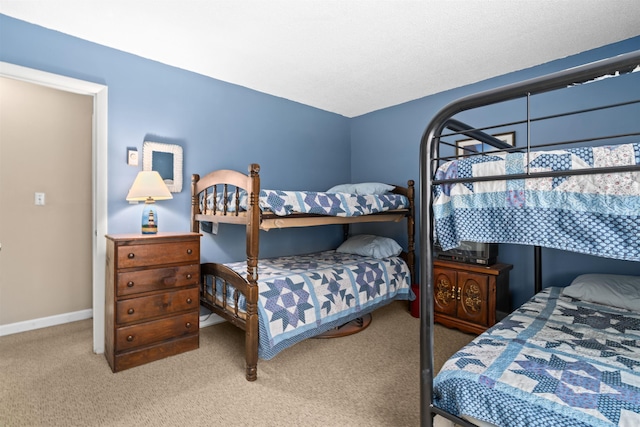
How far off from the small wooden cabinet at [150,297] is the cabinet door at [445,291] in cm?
213

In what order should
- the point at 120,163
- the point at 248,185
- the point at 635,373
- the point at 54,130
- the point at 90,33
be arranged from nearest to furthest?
the point at 635,373 → the point at 248,185 → the point at 90,33 → the point at 120,163 → the point at 54,130

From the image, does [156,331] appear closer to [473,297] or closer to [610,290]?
[473,297]

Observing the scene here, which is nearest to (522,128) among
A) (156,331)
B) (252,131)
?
(252,131)

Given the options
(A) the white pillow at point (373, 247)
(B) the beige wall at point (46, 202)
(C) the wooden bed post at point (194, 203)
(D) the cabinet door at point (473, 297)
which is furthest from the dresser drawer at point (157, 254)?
(D) the cabinet door at point (473, 297)

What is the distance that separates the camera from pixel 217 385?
6.58 ft

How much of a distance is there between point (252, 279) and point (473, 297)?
6.40 ft

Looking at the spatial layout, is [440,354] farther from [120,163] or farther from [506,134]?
[120,163]

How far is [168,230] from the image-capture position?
9.26 ft

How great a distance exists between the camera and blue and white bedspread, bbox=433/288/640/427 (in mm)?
1009

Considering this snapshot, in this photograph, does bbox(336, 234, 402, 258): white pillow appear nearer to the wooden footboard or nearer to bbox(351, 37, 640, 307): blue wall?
bbox(351, 37, 640, 307): blue wall

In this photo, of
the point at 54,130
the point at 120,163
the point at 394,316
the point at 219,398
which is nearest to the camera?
the point at 219,398

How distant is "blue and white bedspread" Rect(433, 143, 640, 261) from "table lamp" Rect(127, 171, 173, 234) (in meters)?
2.04

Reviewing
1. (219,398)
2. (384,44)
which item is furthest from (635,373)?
(384,44)

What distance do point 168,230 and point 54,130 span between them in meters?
1.51
